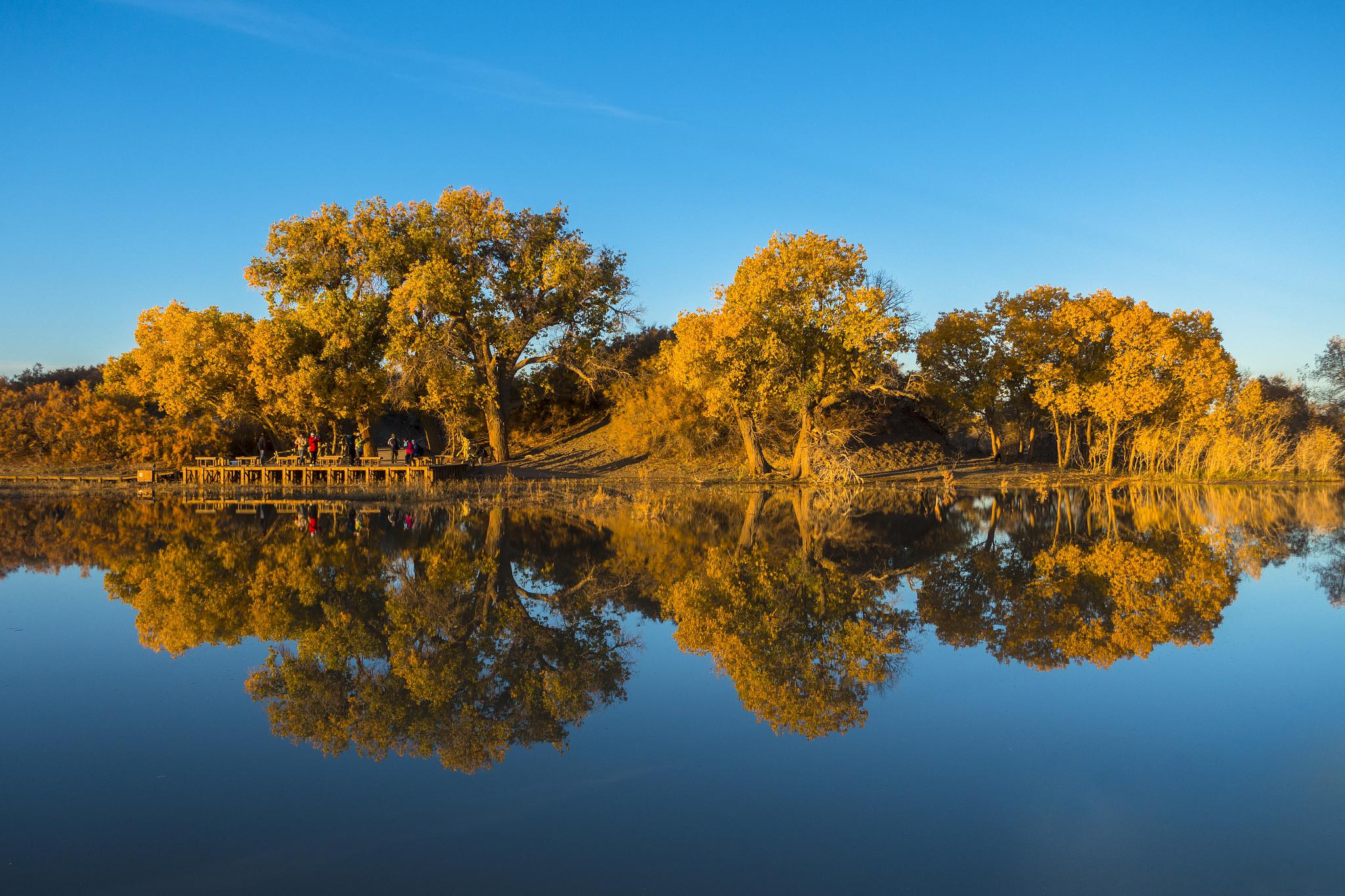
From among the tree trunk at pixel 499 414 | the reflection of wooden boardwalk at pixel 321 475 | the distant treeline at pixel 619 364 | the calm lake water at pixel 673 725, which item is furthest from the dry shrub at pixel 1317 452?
the reflection of wooden boardwalk at pixel 321 475

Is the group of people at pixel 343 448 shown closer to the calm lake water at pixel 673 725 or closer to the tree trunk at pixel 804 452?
the tree trunk at pixel 804 452

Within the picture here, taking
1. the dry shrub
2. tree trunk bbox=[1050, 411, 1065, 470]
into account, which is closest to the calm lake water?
tree trunk bbox=[1050, 411, 1065, 470]

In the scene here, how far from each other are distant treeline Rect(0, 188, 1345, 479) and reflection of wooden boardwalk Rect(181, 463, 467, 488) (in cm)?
236

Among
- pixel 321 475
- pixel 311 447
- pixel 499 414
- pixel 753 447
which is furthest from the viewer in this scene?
pixel 499 414

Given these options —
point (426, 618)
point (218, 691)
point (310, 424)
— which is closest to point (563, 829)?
point (218, 691)

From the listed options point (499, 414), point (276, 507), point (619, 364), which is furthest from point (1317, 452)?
point (276, 507)

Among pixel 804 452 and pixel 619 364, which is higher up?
pixel 619 364

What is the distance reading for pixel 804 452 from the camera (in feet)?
117

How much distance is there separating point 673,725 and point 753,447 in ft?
99.9

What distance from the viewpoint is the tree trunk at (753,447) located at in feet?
121

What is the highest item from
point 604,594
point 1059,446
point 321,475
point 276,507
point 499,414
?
point 499,414

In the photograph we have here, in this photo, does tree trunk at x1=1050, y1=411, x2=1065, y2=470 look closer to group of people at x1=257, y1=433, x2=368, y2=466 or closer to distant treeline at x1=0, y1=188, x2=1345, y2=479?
distant treeline at x1=0, y1=188, x2=1345, y2=479

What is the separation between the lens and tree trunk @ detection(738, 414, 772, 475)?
121 feet

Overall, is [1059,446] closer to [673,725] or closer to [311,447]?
[311,447]
